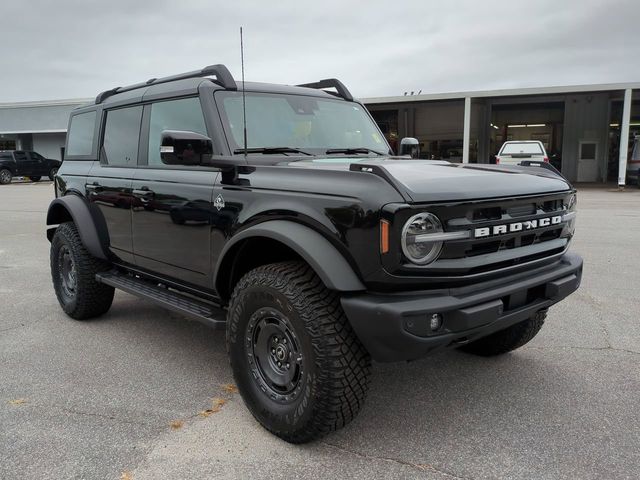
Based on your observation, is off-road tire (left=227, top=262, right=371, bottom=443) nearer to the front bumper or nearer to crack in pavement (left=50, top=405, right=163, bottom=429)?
the front bumper

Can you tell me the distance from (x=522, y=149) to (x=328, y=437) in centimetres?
1594

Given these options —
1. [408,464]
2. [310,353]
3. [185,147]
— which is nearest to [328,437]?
[408,464]

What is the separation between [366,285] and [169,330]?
265 cm

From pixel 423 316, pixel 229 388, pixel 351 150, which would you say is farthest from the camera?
pixel 351 150

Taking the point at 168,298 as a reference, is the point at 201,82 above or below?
above

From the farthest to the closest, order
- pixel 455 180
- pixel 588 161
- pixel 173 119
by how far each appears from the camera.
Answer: pixel 588 161, pixel 173 119, pixel 455 180

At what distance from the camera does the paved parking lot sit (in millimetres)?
2525

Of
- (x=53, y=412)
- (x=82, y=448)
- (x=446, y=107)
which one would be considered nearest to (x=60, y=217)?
(x=53, y=412)

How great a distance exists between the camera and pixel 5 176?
28.5m

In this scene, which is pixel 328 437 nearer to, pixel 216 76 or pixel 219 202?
pixel 219 202

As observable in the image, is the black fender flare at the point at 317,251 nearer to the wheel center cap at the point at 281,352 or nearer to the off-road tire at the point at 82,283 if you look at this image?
the wheel center cap at the point at 281,352

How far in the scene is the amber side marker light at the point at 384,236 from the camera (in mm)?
2311

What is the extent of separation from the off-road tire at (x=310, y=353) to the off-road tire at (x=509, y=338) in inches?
58.3

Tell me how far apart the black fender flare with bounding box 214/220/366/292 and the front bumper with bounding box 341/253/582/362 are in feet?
0.28
